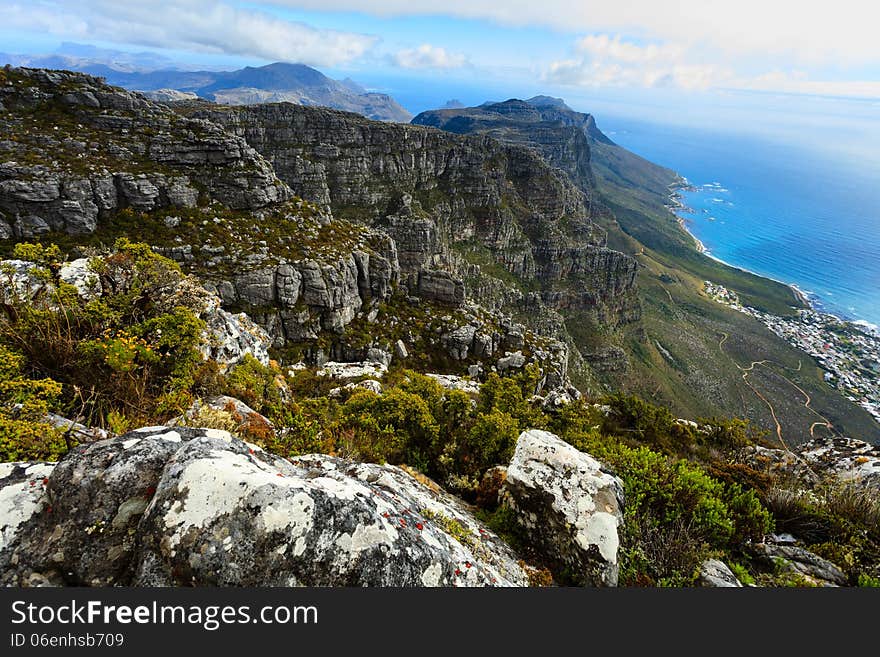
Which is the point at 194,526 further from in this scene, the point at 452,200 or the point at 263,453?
the point at 452,200

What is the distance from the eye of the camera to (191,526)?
5.12 m

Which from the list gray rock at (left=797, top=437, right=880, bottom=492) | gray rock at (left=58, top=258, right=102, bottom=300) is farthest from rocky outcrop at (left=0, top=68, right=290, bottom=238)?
gray rock at (left=797, top=437, right=880, bottom=492)

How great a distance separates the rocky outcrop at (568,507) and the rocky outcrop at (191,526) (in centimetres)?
295

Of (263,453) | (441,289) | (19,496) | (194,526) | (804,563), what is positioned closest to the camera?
(194,526)

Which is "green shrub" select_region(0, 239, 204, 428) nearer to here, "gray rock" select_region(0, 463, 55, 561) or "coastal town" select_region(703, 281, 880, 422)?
"gray rock" select_region(0, 463, 55, 561)

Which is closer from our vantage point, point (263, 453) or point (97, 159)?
point (263, 453)

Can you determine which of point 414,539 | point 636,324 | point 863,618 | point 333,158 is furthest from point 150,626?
point 636,324

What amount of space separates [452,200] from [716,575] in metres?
130

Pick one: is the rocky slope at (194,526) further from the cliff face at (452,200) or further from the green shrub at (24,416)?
the cliff face at (452,200)

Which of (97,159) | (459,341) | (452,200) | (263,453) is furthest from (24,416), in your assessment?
(452,200)

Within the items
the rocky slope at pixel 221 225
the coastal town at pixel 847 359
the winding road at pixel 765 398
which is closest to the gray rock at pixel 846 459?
the rocky slope at pixel 221 225

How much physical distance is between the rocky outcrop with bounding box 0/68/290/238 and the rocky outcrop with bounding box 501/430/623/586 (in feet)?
185

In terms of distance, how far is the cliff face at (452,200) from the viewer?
102 metres

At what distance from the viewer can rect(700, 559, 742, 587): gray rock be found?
8.55 m
